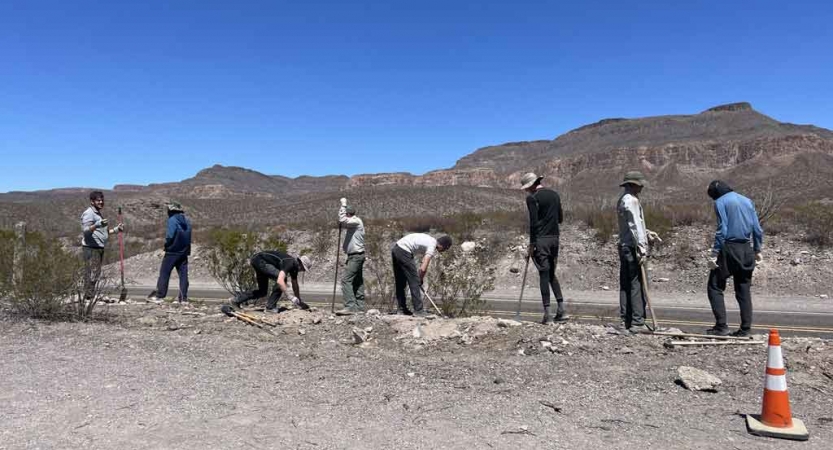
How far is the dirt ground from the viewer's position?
3.93 metres

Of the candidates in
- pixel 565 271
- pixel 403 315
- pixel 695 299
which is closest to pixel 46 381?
pixel 403 315

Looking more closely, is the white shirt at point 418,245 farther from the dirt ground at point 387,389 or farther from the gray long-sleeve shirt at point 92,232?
the gray long-sleeve shirt at point 92,232

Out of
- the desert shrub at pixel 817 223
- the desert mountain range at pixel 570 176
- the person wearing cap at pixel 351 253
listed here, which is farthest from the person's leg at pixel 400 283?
the desert mountain range at pixel 570 176

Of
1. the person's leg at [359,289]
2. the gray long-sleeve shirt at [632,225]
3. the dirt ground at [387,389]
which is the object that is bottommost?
the dirt ground at [387,389]

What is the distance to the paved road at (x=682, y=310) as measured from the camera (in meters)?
8.97

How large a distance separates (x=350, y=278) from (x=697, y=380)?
4.70 meters

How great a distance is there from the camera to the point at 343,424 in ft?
13.7

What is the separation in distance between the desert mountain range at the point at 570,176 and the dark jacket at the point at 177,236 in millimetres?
30258

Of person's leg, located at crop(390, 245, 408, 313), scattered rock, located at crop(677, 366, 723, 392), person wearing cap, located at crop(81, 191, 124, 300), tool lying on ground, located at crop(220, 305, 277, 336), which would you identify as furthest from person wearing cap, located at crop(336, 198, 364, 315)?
scattered rock, located at crop(677, 366, 723, 392)

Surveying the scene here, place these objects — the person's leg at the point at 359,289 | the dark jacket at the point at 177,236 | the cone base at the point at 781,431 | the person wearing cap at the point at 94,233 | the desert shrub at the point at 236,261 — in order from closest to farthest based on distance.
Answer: the cone base at the point at 781,431, the person's leg at the point at 359,289, the person wearing cap at the point at 94,233, the dark jacket at the point at 177,236, the desert shrub at the point at 236,261

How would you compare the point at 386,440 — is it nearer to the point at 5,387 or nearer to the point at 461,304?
the point at 5,387

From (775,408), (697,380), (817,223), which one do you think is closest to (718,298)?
(697,380)

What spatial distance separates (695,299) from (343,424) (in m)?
10.9

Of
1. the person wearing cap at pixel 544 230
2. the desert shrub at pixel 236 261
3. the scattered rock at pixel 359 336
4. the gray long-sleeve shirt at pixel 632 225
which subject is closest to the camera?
the gray long-sleeve shirt at pixel 632 225
